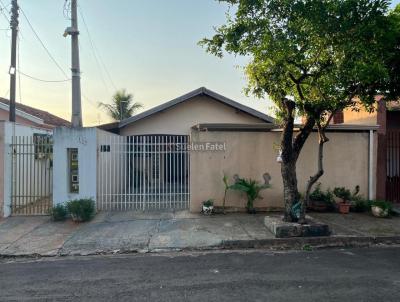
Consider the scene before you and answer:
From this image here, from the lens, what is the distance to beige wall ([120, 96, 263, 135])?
1560cm

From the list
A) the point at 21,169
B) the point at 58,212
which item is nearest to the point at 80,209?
the point at 58,212

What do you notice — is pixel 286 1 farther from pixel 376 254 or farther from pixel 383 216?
pixel 383 216

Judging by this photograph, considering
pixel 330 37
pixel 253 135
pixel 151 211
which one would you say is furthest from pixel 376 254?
pixel 151 211

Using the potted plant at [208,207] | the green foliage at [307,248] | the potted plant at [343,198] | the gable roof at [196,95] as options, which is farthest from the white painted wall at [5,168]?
the potted plant at [343,198]

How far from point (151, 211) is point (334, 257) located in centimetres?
552

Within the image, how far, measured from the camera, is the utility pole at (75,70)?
38.9ft

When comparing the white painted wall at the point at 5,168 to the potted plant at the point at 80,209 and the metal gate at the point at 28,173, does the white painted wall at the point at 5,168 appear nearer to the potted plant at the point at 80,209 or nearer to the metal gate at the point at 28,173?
the metal gate at the point at 28,173

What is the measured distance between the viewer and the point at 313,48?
286 inches

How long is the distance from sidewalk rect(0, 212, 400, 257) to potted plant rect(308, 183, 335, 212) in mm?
323

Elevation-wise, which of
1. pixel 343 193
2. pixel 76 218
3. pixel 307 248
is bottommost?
pixel 307 248

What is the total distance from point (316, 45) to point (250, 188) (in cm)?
425

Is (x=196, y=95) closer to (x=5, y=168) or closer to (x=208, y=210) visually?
(x=208, y=210)

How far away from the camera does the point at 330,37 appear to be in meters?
7.11

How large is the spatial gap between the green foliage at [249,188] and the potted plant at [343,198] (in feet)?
6.31
